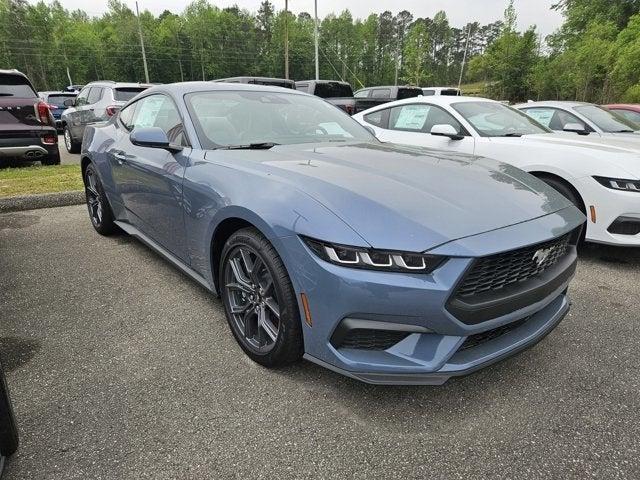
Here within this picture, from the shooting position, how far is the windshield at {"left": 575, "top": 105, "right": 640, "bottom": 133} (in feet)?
20.5

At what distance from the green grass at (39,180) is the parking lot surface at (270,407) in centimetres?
338

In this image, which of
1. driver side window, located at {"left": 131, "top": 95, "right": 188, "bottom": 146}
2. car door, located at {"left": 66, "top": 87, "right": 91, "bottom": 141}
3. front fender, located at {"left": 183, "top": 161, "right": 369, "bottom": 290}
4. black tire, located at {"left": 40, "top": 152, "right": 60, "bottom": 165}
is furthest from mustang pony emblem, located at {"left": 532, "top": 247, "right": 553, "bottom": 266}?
car door, located at {"left": 66, "top": 87, "right": 91, "bottom": 141}

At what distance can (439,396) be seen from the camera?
82.2 inches

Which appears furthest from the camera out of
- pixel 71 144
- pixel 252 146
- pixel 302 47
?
pixel 302 47

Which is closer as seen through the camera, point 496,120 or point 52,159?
point 496,120

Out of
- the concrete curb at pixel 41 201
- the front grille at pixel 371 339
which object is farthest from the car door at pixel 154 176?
the concrete curb at pixel 41 201

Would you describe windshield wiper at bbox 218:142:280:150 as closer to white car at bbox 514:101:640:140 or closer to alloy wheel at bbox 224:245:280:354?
alloy wheel at bbox 224:245:280:354

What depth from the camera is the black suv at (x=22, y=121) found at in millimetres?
6648

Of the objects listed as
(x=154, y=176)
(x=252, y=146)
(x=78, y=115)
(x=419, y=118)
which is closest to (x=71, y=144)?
(x=78, y=115)

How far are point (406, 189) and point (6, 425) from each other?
6.29 feet

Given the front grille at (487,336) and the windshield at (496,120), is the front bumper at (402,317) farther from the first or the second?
the windshield at (496,120)

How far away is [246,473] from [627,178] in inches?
146

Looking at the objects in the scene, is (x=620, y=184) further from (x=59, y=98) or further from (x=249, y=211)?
(x=59, y=98)

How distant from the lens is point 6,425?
1604 millimetres
